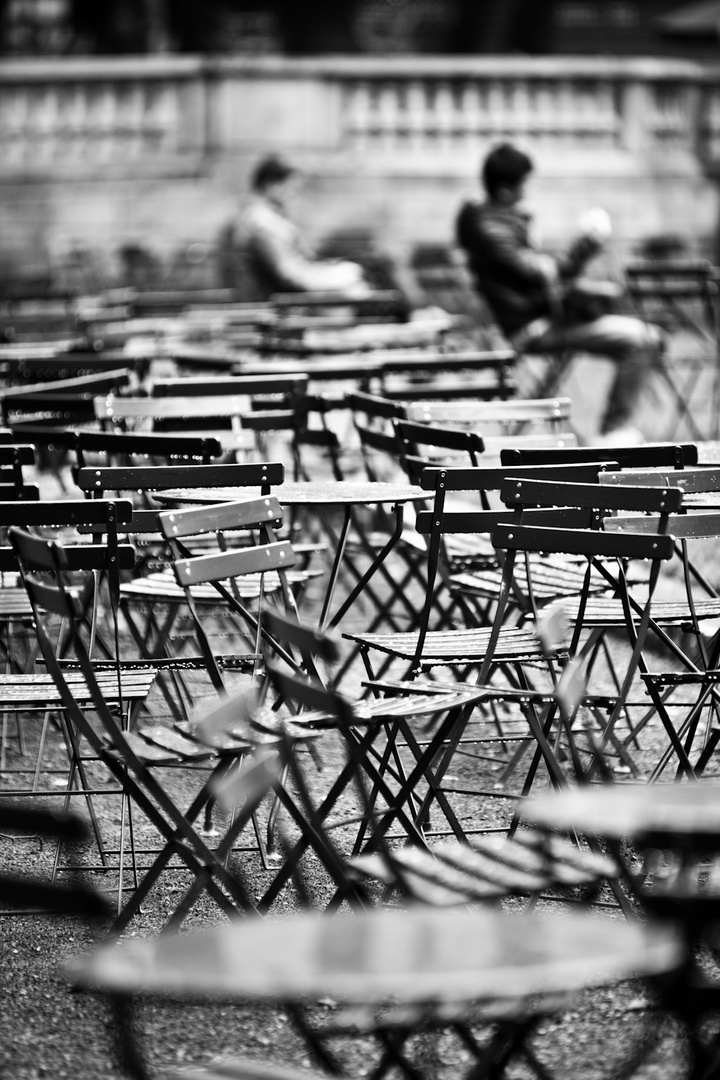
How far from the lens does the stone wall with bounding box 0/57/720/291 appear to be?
19078 millimetres

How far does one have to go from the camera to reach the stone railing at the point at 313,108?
19.1 m

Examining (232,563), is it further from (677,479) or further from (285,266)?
(285,266)

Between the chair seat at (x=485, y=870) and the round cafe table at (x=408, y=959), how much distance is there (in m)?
0.28

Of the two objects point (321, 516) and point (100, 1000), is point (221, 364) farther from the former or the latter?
point (100, 1000)

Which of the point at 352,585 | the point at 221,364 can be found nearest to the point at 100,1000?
the point at 352,585

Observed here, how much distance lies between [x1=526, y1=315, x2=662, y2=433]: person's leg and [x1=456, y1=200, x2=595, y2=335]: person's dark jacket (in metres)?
0.30

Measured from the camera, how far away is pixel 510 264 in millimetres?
10945

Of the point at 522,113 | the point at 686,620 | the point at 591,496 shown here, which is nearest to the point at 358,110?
the point at 522,113

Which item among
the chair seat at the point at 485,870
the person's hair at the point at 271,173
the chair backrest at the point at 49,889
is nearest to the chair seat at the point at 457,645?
the chair seat at the point at 485,870

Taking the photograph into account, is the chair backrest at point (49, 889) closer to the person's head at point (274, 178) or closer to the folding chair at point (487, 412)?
the folding chair at point (487, 412)

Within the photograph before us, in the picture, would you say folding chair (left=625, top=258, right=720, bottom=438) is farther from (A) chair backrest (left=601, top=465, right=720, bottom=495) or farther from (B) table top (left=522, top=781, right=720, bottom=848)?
(B) table top (left=522, top=781, right=720, bottom=848)

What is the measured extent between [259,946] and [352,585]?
5231 millimetres

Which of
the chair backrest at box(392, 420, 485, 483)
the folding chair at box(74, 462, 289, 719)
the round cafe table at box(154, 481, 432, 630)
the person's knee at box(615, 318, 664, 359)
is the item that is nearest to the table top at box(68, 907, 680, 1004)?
the folding chair at box(74, 462, 289, 719)

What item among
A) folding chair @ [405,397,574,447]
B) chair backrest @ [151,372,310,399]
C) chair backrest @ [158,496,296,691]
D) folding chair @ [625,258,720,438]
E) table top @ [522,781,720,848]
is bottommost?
folding chair @ [625,258,720,438]
